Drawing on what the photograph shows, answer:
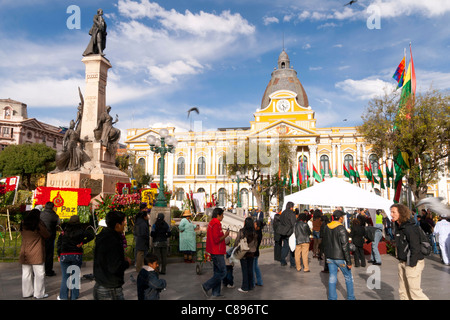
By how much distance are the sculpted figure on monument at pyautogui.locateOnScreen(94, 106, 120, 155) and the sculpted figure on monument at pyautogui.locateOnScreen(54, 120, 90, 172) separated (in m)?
0.83

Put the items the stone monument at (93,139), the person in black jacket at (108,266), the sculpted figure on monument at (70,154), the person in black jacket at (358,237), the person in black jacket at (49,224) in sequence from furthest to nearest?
the sculpted figure on monument at (70,154)
the stone monument at (93,139)
the person in black jacket at (358,237)
the person in black jacket at (49,224)
the person in black jacket at (108,266)

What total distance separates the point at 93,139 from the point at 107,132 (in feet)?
1.97

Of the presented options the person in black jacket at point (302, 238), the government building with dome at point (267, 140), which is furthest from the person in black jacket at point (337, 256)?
the government building with dome at point (267, 140)

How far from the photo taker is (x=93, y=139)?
519 inches

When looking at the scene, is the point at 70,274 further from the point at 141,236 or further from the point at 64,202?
the point at 64,202

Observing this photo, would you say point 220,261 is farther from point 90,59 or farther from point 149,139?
point 90,59

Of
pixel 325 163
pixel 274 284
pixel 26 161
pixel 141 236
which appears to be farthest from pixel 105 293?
pixel 325 163

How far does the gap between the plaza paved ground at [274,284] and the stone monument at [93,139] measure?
435 cm

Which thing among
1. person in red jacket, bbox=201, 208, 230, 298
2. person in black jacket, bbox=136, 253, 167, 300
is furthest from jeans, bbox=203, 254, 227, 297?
person in black jacket, bbox=136, 253, 167, 300

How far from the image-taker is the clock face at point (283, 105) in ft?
177

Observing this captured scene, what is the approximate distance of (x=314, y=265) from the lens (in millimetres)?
9609

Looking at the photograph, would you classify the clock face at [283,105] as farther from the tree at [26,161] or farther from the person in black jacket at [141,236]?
the person in black jacket at [141,236]

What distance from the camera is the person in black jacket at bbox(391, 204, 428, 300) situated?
4.69 m

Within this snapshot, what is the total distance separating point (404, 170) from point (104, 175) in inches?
593
